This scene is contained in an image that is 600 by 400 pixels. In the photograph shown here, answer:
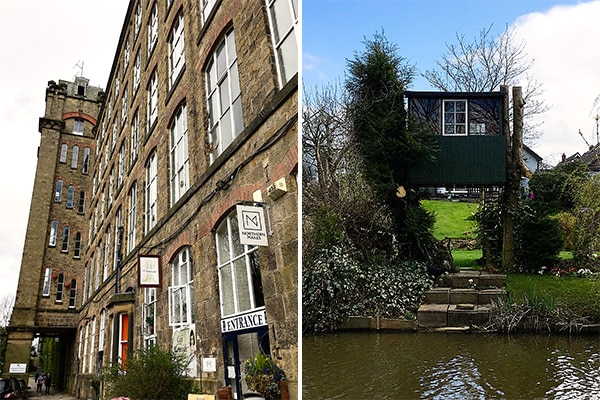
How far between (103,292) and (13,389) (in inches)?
163

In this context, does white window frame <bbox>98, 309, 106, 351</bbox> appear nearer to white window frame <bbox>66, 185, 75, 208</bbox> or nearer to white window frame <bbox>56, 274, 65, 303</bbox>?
white window frame <bbox>56, 274, 65, 303</bbox>

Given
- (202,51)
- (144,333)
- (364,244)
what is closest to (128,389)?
(144,333)

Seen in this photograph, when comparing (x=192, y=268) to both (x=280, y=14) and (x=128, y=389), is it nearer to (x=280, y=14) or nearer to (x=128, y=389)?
(x=128, y=389)

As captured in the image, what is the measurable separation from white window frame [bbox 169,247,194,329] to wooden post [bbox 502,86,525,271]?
877cm

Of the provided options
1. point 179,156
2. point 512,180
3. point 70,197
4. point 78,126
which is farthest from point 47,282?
point 512,180

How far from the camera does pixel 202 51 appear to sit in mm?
9070

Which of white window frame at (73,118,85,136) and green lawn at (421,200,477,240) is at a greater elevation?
white window frame at (73,118,85,136)

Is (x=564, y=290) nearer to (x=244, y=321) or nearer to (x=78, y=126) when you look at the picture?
(x=244, y=321)

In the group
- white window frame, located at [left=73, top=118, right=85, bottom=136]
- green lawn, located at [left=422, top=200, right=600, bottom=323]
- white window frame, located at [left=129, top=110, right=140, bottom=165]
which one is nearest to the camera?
green lawn, located at [left=422, top=200, right=600, bottom=323]

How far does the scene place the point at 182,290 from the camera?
966cm

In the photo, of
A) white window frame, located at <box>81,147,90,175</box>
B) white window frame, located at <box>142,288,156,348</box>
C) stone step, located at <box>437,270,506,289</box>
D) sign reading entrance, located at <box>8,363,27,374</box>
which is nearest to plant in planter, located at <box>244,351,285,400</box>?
white window frame, located at <box>142,288,156,348</box>

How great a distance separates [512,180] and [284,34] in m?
10.9

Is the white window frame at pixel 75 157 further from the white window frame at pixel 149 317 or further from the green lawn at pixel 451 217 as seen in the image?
the white window frame at pixel 149 317

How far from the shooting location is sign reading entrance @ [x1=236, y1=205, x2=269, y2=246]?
5938mm
